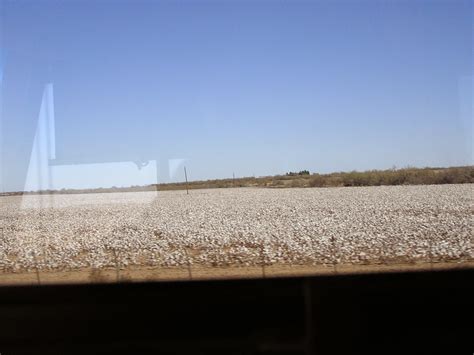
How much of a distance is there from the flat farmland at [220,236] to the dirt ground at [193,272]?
0.12 ft

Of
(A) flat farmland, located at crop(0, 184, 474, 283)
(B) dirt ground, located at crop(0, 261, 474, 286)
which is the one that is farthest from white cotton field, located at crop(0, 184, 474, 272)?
(B) dirt ground, located at crop(0, 261, 474, 286)

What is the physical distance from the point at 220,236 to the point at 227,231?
565 mm

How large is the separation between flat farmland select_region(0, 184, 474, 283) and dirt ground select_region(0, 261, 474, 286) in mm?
38

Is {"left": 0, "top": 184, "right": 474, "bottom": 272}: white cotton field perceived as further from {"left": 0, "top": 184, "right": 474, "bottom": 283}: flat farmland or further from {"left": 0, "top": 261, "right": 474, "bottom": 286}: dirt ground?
{"left": 0, "top": 261, "right": 474, "bottom": 286}: dirt ground

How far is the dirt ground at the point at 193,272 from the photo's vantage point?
7711 mm

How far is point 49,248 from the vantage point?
1091 centimetres

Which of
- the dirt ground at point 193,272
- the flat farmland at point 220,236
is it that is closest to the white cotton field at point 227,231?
the flat farmland at point 220,236

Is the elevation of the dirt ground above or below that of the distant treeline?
below

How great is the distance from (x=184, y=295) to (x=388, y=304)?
8.96 feet

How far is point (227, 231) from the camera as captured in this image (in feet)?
38.3

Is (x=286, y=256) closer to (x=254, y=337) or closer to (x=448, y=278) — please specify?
(x=448, y=278)

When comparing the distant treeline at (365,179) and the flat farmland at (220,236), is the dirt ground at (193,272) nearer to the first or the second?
the flat farmland at (220,236)

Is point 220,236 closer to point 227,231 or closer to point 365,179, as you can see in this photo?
point 227,231

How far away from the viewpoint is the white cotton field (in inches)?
365
